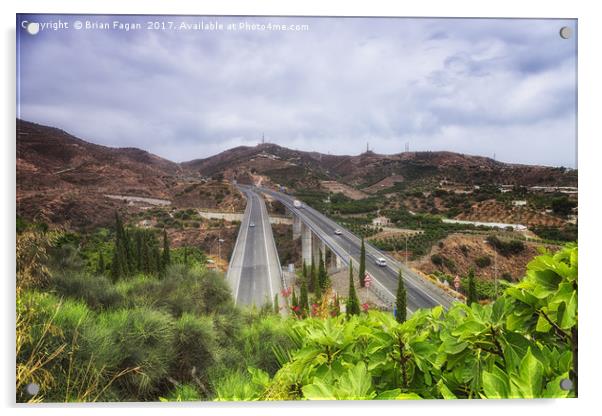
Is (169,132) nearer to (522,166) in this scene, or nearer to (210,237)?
(210,237)

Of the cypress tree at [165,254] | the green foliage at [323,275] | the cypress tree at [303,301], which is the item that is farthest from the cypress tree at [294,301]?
the cypress tree at [165,254]

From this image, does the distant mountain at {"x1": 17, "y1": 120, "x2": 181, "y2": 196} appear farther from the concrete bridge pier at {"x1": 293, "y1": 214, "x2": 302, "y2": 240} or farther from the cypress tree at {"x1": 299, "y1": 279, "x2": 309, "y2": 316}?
the cypress tree at {"x1": 299, "y1": 279, "x2": 309, "y2": 316}

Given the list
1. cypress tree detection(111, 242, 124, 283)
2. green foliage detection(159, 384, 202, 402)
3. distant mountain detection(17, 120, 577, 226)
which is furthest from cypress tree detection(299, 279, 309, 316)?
cypress tree detection(111, 242, 124, 283)

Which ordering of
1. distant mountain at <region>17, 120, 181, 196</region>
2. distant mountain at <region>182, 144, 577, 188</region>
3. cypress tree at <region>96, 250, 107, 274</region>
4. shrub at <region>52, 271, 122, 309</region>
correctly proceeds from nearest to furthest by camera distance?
distant mountain at <region>17, 120, 181, 196</region> < shrub at <region>52, 271, 122, 309</region> < cypress tree at <region>96, 250, 107, 274</region> < distant mountain at <region>182, 144, 577, 188</region>

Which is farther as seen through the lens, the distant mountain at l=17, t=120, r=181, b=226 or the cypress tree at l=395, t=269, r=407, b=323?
the cypress tree at l=395, t=269, r=407, b=323

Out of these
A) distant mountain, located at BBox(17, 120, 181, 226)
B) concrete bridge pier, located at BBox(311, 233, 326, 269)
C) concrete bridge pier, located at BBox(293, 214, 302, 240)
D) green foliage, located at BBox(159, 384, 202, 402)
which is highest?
distant mountain, located at BBox(17, 120, 181, 226)

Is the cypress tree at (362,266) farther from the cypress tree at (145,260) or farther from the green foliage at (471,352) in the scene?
the cypress tree at (145,260)
